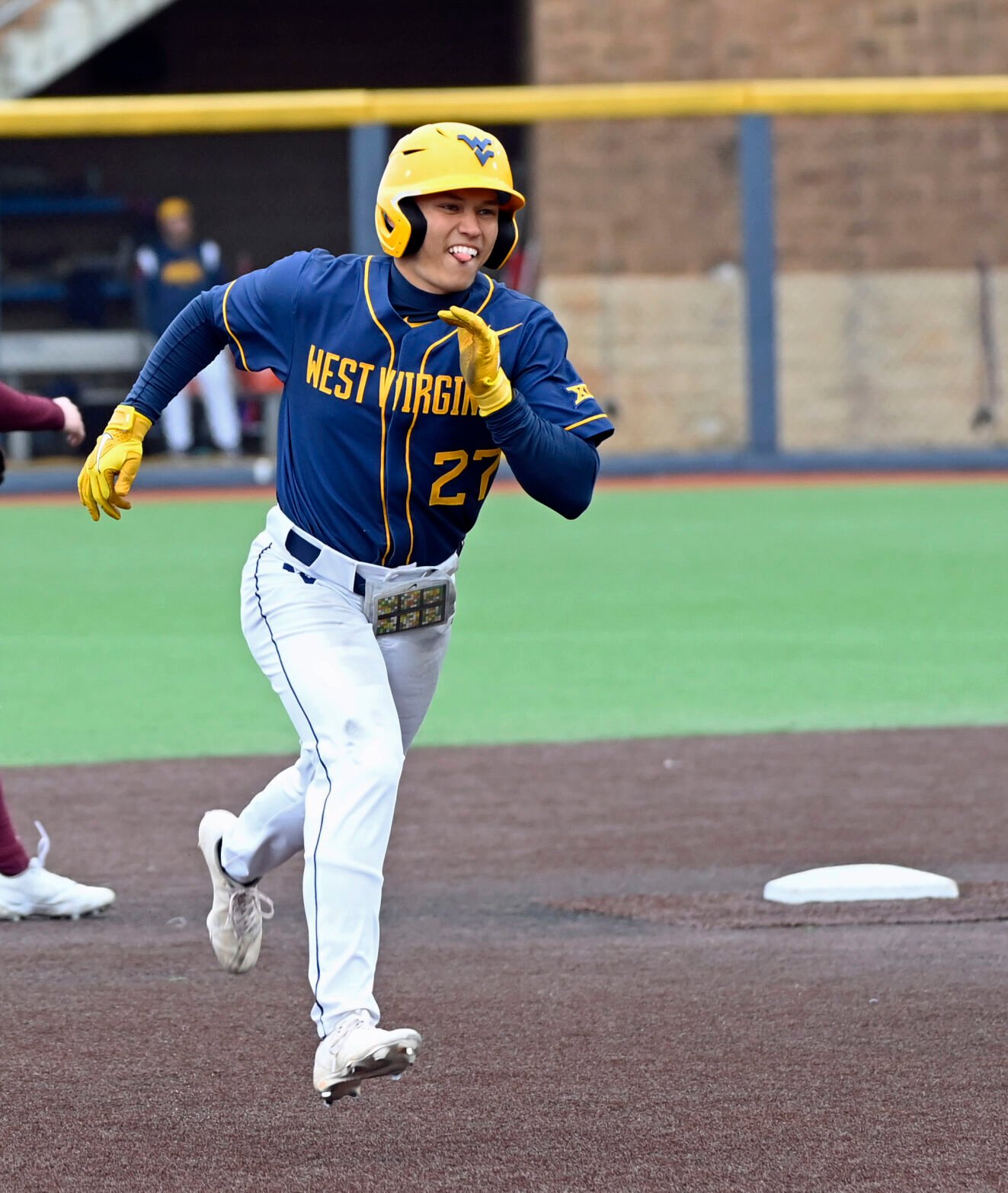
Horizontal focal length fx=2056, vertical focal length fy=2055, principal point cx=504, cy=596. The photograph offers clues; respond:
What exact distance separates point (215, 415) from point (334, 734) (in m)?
13.9

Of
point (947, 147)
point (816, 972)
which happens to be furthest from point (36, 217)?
point (816, 972)

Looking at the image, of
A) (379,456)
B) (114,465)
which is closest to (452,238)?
(379,456)

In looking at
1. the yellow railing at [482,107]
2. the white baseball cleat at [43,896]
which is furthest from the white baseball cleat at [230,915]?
the yellow railing at [482,107]

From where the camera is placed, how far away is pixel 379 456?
4.41 metres

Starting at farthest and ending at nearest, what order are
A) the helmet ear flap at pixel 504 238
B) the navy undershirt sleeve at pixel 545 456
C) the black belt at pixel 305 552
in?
the helmet ear flap at pixel 504 238
the black belt at pixel 305 552
the navy undershirt sleeve at pixel 545 456

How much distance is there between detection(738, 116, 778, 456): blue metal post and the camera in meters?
17.6

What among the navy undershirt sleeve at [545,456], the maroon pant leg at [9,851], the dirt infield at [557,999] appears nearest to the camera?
the dirt infield at [557,999]

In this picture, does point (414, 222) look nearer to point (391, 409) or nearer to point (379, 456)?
point (391, 409)

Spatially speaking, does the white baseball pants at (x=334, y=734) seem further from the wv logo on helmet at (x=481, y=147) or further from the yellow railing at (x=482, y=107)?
the yellow railing at (x=482, y=107)

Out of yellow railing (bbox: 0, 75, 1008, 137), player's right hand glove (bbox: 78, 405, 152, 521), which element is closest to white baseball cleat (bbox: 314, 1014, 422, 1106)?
player's right hand glove (bbox: 78, 405, 152, 521)

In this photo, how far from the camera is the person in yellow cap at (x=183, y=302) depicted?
703 inches

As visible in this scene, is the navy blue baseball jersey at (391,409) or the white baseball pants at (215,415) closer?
the navy blue baseball jersey at (391,409)

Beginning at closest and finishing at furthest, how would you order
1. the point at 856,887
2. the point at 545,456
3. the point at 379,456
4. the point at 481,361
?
the point at 481,361
the point at 545,456
the point at 379,456
the point at 856,887

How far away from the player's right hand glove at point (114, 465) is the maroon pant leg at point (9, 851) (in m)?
1.27
